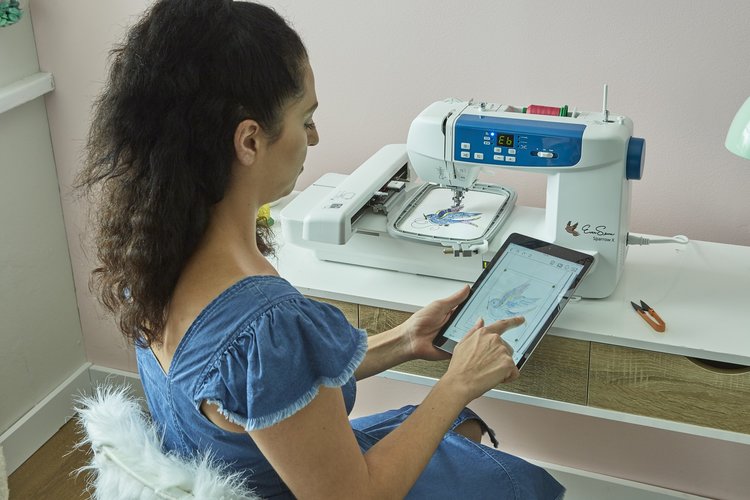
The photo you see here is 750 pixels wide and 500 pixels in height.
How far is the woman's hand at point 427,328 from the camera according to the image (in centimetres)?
154

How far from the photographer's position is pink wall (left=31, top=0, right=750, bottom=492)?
181 centimetres

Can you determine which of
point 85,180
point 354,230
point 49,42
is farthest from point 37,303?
point 85,180

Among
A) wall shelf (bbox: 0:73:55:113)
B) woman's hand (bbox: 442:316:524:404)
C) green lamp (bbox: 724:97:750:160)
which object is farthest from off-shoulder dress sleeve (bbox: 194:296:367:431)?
wall shelf (bbox: 0:73:55:113)

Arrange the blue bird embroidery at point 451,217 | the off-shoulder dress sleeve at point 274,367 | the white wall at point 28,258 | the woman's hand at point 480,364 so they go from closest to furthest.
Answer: the off-shoulder dress sleeve at point 274,367 → the woman's hand at point 480,364 → the blue bird embroidery at point 451,217 → the white wall at point 28,258

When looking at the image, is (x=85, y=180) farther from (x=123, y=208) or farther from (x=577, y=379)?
(x=577, y=379)

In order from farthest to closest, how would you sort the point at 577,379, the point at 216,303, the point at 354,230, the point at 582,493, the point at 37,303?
the point at 37,303 < the point at 582,493 < the point at 354,230 < the point at 577,379 < the point at 216,303

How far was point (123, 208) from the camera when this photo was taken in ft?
3.85

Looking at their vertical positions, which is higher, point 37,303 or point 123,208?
point 123,208

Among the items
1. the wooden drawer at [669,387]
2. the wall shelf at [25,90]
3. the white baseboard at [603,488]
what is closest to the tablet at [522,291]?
the wooden drawer at [669,387]

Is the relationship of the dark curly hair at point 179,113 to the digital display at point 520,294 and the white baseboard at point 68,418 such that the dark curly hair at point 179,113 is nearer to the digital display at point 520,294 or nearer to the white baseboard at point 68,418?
the digital display at point 520,294

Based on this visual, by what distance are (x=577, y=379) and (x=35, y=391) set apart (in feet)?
4.95

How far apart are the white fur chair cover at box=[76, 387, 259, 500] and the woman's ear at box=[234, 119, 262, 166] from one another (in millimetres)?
351

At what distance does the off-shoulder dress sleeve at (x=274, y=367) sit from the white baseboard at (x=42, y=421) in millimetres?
1454

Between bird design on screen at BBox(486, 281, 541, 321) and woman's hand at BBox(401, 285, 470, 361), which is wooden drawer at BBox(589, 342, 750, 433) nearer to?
bird design on screen at BBox(486, 281, 541, 321)
